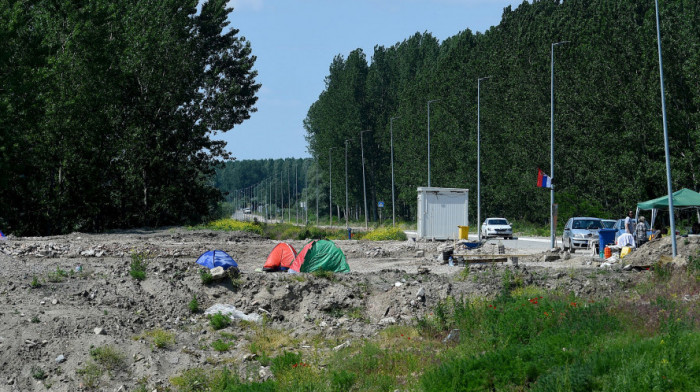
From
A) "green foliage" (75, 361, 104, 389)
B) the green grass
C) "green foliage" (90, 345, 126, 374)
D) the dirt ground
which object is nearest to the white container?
the dirt ground

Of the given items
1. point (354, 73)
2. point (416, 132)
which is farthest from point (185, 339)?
point (354, 73)

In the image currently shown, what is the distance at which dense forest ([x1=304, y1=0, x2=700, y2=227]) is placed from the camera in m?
46.2

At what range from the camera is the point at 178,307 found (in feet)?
62.3

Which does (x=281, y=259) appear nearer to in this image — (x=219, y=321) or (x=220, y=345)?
(x=219, y=321)

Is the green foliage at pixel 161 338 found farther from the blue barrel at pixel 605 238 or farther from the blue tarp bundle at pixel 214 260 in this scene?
the blue barrel at pixel 605 238

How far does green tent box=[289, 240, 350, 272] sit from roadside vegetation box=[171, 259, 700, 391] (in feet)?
22.6

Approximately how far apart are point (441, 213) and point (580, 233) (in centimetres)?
1019

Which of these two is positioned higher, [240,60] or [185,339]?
[240,60]

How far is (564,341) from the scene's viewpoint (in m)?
12.8

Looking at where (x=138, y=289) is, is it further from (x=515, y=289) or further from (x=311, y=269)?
(x=515, y=289)

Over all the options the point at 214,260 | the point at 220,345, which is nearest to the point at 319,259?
the point at 214,260

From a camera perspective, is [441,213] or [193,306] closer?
[193,306]

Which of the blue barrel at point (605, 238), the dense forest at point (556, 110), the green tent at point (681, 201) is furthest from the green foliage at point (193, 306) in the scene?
the dense forest at point (556, 110)

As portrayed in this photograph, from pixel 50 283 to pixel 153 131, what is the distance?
1411 inches
